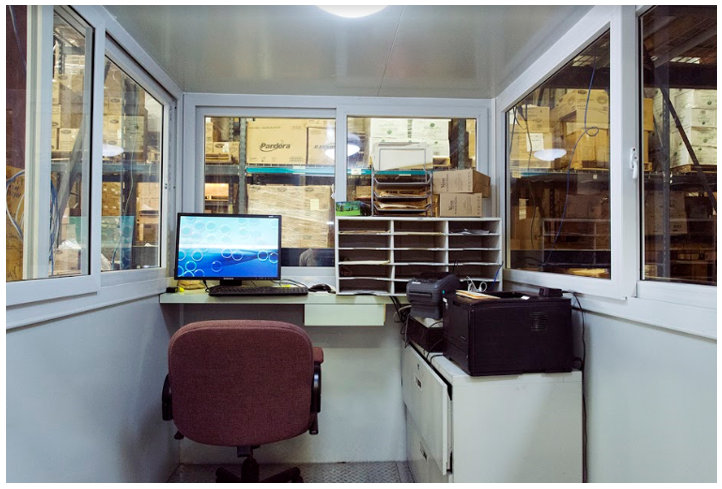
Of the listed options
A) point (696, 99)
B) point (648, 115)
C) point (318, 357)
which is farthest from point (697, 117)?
point (318, 357)

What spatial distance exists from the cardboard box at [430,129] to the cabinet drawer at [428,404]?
126 cm

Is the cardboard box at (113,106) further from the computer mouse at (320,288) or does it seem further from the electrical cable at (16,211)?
the computer mouse at (320,288)

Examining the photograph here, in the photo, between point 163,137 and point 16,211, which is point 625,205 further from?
point 163,137

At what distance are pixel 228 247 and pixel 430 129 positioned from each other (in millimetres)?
1390

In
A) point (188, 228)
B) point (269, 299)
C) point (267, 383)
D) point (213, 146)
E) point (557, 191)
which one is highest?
point (213, 146)

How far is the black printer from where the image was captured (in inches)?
62.7

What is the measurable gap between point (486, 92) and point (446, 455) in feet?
6.40

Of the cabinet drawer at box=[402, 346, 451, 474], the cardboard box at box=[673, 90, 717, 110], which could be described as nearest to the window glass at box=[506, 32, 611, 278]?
the cardboard box at box=[673, 90, 717, 110]

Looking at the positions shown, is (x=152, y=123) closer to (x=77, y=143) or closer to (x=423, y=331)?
(x=77, y=143)

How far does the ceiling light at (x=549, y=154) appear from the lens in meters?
2.06

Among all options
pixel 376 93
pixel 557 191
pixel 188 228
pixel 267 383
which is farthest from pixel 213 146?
pixel 557 191

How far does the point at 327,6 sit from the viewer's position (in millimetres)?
1594

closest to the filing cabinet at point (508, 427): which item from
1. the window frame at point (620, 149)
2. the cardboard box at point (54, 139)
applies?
the window frame at point (620, 149)

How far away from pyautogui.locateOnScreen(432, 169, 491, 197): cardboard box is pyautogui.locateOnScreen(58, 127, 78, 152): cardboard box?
1.64 meters
